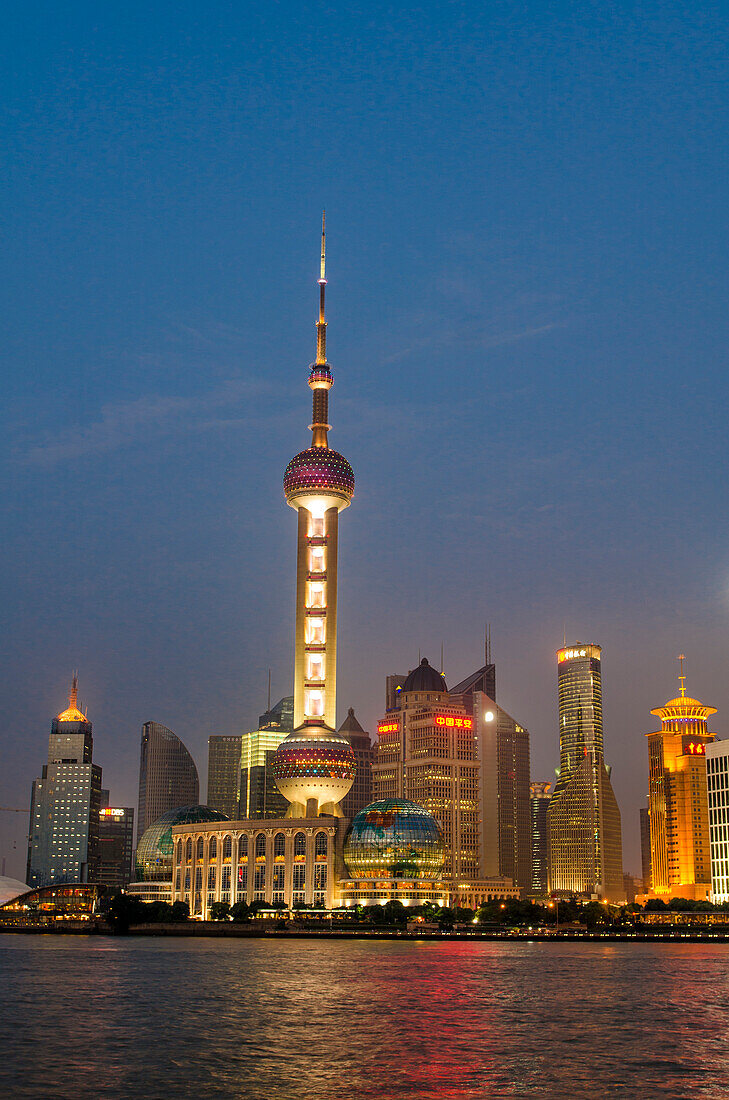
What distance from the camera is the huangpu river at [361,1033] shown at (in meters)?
67.2

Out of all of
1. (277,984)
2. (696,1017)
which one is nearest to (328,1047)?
(696,1017)

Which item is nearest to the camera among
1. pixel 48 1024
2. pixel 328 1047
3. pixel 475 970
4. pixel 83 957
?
pixel 328 1047

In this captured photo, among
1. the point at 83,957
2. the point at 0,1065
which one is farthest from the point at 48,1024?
the point at 83,957

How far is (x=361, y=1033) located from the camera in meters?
87.3

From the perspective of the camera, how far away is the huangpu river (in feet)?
220

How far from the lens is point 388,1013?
327 feet

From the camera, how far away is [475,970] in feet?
506

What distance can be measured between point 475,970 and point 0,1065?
89660 mm

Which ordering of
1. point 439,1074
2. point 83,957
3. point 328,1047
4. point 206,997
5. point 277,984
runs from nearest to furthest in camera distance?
point 439,1074
point 328,1047
point 206,997
point 277,984
point 83,957

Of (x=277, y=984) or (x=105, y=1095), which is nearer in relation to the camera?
(x=105, y=1095)

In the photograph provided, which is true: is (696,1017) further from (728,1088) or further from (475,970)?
(475,970)

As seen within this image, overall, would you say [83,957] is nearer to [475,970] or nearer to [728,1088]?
[475,970]

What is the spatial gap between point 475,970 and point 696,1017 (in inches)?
2209

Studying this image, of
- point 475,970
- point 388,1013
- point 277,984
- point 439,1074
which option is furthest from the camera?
point 475,970
